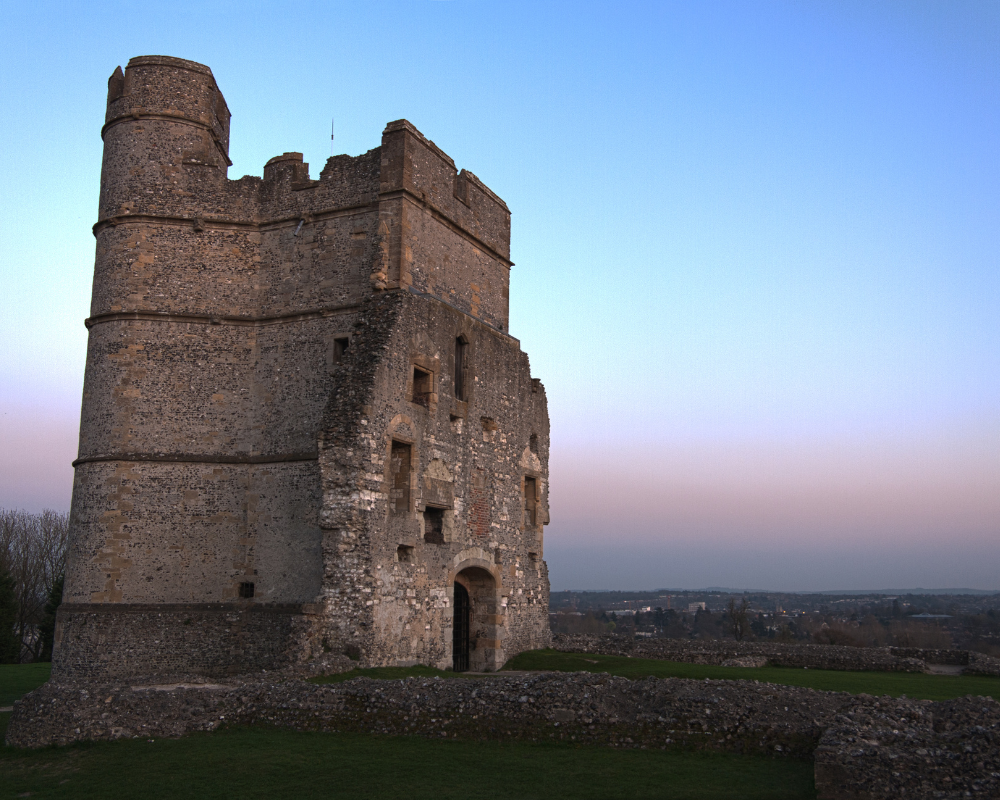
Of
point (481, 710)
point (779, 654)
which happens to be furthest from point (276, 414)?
point (779, 654)

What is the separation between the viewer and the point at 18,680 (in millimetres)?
21297

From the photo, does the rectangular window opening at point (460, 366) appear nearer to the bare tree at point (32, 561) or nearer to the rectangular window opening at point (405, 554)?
the rectangular window opening at point (405, 554)

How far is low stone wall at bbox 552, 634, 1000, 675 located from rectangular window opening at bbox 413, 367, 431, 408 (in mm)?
8782

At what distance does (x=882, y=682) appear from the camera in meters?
16.5

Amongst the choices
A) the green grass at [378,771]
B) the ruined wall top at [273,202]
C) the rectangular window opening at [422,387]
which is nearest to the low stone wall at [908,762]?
the green grass at [378,771]

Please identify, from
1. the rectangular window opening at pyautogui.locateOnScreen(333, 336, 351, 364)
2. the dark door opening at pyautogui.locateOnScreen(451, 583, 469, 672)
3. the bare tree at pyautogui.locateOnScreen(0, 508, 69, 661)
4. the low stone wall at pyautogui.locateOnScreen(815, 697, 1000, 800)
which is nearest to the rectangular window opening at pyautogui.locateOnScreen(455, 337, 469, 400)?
the rectangular window opening at pyautogui.locateOnScreen(333, 336, 351, 364)

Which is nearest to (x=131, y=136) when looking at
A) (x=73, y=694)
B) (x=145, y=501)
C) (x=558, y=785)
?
(x=145, y=501)

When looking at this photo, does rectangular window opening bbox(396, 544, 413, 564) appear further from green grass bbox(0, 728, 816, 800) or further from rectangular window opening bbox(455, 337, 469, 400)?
green grass bbox(0, 728, 816, 800)

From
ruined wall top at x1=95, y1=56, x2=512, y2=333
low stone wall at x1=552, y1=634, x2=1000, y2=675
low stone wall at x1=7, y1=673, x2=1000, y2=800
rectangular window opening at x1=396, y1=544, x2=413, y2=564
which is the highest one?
ruined wall top at x1=95, y1=56, x2=512, y2=333

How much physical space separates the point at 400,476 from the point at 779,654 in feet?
39.4

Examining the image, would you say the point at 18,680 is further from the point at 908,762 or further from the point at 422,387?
the point at 908,762

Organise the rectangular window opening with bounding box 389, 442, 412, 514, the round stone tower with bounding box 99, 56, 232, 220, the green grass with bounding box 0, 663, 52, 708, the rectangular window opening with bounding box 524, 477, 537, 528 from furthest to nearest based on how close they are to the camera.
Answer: the rectangular window opening with bounding box 524, 477, 537, 528 < the round stone tower with bounding box 99, 56, 232, 220 < the green grass with bounding box 0, 663, 52, 708 < the rectangular window opening with bounding box 389, 442, 412, 514

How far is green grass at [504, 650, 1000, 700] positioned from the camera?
15.2m

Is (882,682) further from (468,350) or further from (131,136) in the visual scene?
(131,136)
